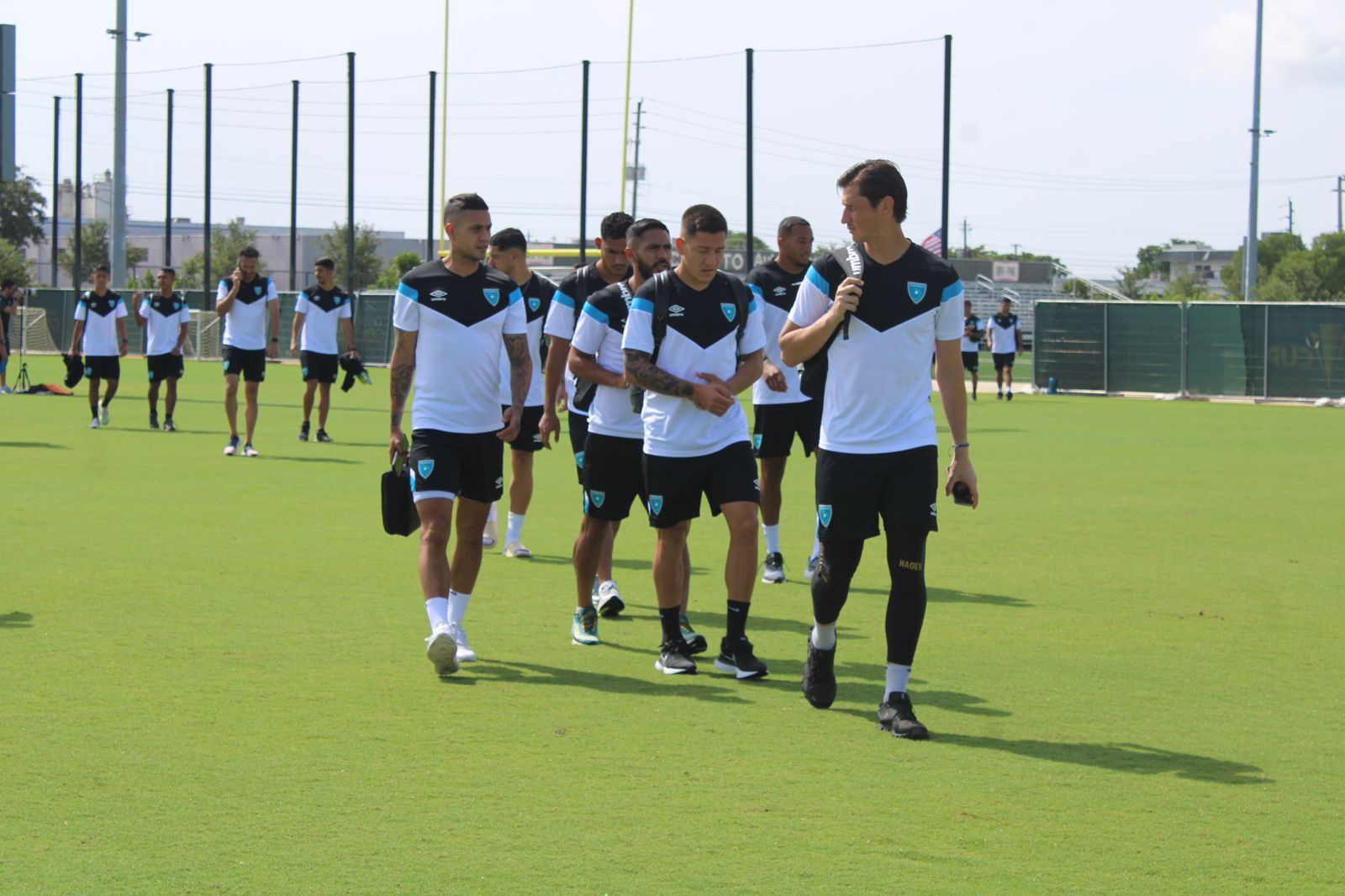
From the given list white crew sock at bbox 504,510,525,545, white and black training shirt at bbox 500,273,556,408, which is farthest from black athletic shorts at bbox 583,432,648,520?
white crew sock at bbox 504,510,525,545

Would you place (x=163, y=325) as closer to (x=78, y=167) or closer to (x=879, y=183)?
(x=879, y=183)

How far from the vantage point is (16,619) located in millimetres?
8078

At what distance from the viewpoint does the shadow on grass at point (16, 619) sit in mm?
7934

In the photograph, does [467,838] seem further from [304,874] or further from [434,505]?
[434,505]

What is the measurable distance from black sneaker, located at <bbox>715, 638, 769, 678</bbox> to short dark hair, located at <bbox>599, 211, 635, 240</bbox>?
237 centimetres

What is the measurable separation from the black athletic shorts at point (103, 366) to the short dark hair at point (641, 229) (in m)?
15.7

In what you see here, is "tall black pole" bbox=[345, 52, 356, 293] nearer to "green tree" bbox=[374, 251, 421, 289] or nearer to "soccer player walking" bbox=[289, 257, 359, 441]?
"green tree" bbox=[374, 251, 421, 289]

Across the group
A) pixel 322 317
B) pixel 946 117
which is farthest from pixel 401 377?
pixel 946 117

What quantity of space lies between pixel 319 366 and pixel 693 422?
12.5 metres

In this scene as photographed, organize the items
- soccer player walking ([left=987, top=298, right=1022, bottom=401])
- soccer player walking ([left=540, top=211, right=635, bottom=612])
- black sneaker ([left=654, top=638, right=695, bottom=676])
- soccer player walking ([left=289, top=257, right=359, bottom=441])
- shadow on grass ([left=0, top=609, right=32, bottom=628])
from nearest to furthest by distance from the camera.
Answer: black sneaker ([left=654, top=638, right=695, bottom=676]), shadow on grass ([left=0, top=609, right=32, bottom=628]), soccer player walking ([left=540, top=211, right=635, bottom=612]), soccer player walking ([left=289, top=257, right=359, bottom=441]), soccer player walking ([left=987, top=298, right=1022, bottom=401])

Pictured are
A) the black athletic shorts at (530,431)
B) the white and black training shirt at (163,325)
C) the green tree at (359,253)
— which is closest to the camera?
the black athletic shorts at (530,431)

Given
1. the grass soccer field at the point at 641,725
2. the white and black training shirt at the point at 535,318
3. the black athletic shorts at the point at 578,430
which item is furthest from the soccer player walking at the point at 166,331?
the black athletic shorts at the point at 578,430

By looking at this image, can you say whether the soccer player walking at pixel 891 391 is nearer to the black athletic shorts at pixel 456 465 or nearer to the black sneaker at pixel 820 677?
the black sneaker at pixel 820 677

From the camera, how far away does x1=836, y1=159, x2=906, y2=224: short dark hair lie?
20.4 feet
